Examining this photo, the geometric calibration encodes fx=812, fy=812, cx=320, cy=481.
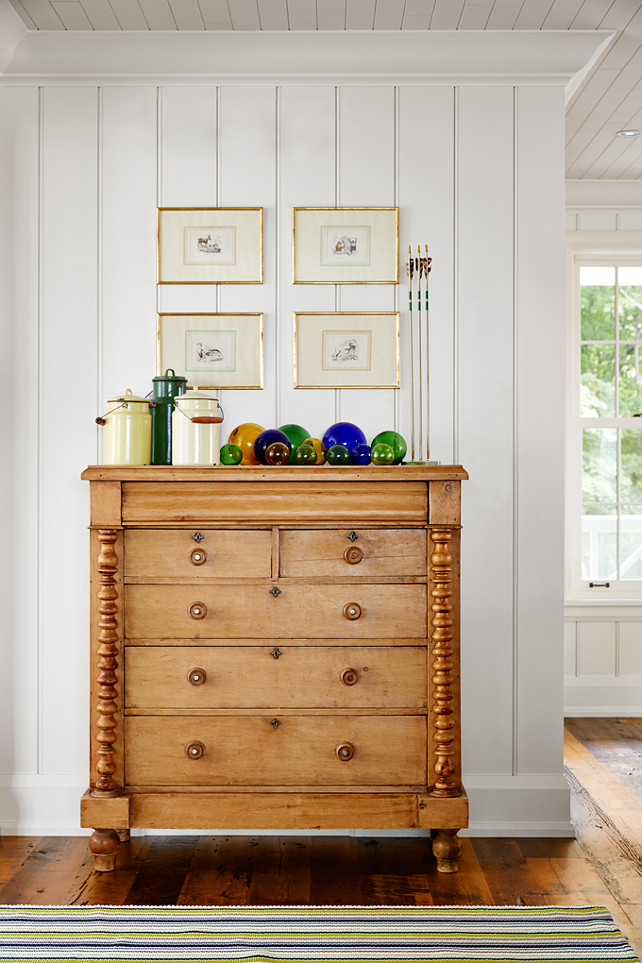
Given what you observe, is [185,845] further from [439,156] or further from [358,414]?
[439,156]

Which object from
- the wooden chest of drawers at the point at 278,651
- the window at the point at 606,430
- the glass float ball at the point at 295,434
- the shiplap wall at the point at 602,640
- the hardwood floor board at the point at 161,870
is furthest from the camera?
the window at the point at 606,430

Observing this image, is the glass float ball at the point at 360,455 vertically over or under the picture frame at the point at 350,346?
under

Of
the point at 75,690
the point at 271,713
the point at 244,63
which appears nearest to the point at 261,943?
the point at 271,713

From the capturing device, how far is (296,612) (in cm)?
238

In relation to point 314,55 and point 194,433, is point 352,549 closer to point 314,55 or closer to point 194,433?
point 194,433

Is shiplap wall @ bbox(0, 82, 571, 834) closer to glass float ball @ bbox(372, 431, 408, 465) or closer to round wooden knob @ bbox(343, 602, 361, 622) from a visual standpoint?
glass float ball @ bbox(372, 431, 408, 465)

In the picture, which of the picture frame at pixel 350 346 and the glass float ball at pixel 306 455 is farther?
the picture frame at pixel 350 346

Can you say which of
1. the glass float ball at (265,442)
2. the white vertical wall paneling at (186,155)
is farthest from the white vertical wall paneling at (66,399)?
the glass float ball at (265,442)

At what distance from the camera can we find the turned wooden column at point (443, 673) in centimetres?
234

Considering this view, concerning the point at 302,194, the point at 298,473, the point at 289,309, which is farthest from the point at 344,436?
the point at 302,194

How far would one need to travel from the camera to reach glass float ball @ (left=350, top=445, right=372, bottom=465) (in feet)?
8.40

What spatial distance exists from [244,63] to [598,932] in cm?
285

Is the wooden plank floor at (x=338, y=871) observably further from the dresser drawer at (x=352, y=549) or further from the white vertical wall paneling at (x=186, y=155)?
the white vertical wall paneling at (x=186, y=155)

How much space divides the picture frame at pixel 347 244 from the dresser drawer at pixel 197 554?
101 cm
